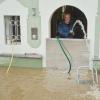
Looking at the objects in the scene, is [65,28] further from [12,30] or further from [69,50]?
[12,30]

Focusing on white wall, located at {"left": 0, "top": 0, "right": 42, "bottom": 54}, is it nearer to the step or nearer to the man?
the step

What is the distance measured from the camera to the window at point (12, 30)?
995 centimetres

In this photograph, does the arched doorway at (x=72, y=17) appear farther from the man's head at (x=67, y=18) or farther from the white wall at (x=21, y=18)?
the white wall at (x=21, y=18)

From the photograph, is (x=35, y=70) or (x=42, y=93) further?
(x=35, y=70)

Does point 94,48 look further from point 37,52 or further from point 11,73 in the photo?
point 11,73

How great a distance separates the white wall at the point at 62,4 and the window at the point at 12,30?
2.68 feet

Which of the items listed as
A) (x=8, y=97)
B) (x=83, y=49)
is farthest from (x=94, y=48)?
(x=8, y=97)

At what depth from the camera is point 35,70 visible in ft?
31.3

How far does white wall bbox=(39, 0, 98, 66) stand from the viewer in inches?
359

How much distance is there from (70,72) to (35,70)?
1012 mm

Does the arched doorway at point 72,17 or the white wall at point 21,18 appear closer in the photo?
the white wall at point 21,18

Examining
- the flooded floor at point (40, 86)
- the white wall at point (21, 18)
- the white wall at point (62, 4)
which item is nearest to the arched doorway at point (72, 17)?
the white wall at point (62, 4)

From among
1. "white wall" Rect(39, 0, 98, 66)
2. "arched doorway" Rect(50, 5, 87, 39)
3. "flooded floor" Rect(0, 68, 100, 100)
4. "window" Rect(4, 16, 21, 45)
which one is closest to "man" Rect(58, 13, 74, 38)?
"arched doorway" Rect(50, 5, 87, 39)

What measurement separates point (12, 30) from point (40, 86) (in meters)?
2.70
